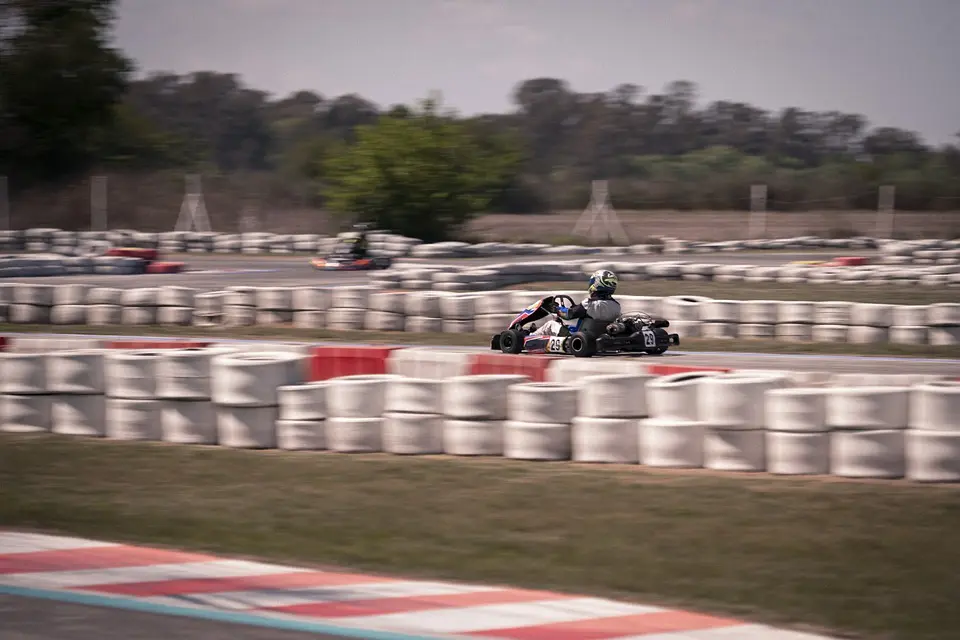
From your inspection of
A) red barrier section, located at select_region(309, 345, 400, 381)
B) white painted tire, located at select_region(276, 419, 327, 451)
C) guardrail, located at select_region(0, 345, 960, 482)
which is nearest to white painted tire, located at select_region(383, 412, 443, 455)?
guardrail, located at select_region(0, 345, 960, 482)

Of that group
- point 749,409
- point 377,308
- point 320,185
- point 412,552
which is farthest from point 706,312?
point 320,185

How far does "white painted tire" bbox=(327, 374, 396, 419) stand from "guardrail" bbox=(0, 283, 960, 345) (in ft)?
26.4

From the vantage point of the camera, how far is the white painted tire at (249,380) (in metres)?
7.84

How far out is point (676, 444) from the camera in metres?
7.07

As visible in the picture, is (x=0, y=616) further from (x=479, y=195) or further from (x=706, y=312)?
(x=479, y=195)

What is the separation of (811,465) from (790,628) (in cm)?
251

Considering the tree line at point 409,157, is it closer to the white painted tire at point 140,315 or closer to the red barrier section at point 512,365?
the white painted tire at point 140,315

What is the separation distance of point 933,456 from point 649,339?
660cm

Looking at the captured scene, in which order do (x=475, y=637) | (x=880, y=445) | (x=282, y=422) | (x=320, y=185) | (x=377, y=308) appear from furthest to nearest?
(x=320, y=185) < (x=377, y=308) < (x=282, y=422) < (x=880, y=445) < (x=475, y=637)

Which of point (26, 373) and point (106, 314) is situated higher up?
point (26, 373)

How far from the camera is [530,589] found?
502 cm

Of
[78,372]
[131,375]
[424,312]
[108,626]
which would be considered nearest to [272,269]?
[424,312]

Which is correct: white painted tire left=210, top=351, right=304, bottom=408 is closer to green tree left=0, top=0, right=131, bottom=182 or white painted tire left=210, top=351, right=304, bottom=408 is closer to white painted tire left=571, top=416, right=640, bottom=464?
white painted tire left=571, top=416, right=640, bottom=464

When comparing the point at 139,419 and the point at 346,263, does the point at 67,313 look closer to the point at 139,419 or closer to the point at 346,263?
the point at 139,419
